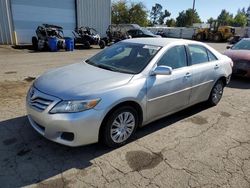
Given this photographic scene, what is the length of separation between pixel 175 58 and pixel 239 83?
4.60 m

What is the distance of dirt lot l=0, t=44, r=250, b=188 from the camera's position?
2.86 m

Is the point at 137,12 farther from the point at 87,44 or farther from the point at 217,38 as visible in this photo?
the point at 87,44

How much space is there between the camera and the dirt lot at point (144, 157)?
286cm

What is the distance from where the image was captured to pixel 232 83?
25.4ft

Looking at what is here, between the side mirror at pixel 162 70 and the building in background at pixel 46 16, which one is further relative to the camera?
the building in background at pixel 46 16

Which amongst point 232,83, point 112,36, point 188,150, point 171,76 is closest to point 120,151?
point 188,150

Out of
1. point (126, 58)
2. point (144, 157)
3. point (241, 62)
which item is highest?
point (126, 58)

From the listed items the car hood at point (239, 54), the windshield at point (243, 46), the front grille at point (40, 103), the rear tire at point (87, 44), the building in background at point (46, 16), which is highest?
the building in background at point (46, 16)

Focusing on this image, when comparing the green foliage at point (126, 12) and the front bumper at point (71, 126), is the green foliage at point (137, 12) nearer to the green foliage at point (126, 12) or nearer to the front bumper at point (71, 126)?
the green foliage at point (126, 12)

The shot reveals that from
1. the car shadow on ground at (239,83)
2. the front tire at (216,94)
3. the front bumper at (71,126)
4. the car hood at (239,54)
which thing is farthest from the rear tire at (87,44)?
the front bumper at (71,126)

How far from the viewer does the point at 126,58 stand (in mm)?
4121

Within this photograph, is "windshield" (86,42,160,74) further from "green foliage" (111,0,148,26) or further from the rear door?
"green foliage" (111,0,148,26)

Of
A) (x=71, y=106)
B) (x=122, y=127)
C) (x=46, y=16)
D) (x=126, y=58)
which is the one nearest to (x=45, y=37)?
(x=46, y=16)

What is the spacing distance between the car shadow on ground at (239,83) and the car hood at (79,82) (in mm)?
5113
